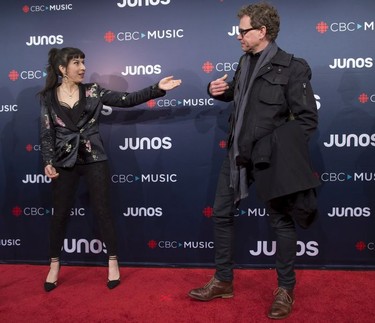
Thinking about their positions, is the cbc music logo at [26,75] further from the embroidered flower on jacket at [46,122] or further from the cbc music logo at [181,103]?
the cbc music logo at [181,103]

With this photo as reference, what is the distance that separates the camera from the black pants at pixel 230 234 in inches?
91.0

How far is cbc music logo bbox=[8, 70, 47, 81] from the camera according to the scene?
3279mm

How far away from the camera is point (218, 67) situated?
311 cm

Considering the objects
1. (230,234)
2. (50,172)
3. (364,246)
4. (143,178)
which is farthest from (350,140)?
(50,172)

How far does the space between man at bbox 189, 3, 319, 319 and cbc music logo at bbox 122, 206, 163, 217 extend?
101 centimetres

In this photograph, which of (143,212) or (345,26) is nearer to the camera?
(345,26)

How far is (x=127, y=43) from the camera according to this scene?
3174mm

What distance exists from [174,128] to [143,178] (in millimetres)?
488

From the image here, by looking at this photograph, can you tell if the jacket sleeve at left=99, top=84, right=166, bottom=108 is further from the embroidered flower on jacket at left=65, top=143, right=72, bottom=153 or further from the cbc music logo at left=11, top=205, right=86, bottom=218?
the cbc music logo at left=11, top=205, right=86, bottom=218

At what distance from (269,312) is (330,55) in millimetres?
1925

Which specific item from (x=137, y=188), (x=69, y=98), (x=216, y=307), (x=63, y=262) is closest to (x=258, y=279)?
(x=216, y=307)

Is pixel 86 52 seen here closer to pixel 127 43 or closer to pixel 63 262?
pixel 127 43

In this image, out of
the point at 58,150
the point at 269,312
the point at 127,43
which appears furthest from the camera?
the point at 127,43

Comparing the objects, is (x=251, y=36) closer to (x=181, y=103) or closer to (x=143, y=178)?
(x=181, y=103)
